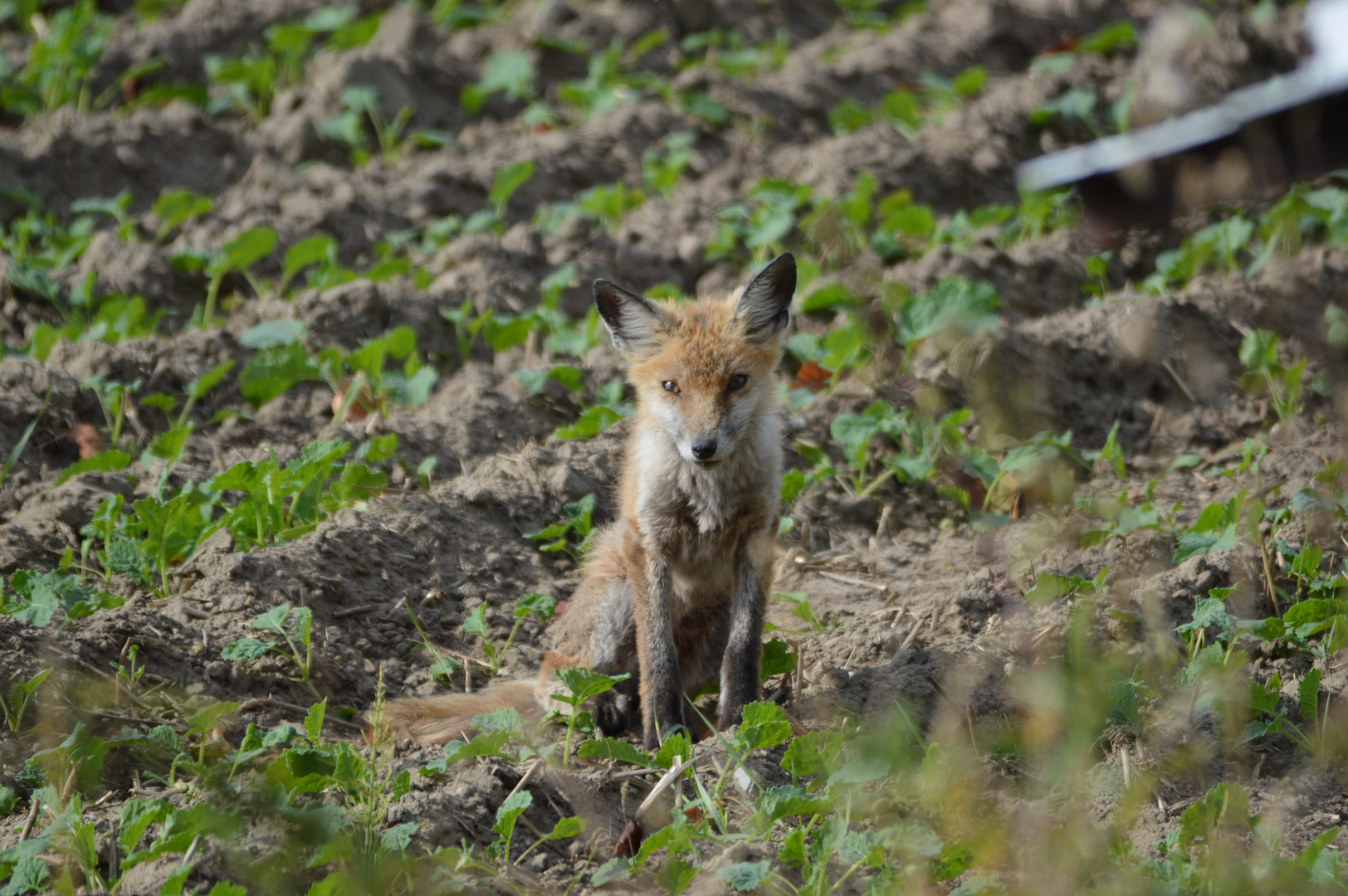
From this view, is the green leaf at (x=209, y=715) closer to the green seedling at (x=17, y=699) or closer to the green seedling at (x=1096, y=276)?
the green seedling at (x=17, y=699)

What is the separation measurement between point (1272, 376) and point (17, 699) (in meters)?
6.49

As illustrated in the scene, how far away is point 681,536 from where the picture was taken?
4859 millimetres

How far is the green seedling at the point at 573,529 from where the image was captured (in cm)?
575

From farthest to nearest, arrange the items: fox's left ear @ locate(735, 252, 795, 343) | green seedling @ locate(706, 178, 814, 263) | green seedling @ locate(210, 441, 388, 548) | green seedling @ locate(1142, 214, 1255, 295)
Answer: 1. green seedling @ locate(706, 178, 814, 263)
2. green seedling @ locate(1142, 214, 1255, 295)
3. green seedling @ locate(210, 441, 388, 548)
4. fox's left ear @ locate(735, 252, 795, 343)

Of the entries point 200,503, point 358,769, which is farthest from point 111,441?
point 358,769

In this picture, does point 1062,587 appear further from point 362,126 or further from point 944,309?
point 362,126

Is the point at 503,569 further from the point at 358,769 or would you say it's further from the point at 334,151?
the point at 334,151

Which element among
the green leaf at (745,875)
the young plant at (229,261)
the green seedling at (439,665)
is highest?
the young plant at (229,261)

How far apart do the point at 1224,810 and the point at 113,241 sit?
7.51m

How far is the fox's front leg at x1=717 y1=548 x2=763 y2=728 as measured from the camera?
15.0 ft

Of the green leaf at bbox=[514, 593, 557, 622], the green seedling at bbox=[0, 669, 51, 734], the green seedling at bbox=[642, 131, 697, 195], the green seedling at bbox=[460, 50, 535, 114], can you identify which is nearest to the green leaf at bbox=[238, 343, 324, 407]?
the green leaf at bbox=[514, 593, 557, 622]

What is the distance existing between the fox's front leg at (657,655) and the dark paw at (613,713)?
0.20 meters

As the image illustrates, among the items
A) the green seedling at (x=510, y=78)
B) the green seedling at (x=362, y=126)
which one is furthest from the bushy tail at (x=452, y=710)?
the green seedling at (x=510, y=78)

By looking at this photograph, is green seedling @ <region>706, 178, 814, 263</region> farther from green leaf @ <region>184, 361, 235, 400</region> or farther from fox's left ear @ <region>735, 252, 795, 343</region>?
green leaf @ <region>184, 361, 235, 400</region>
